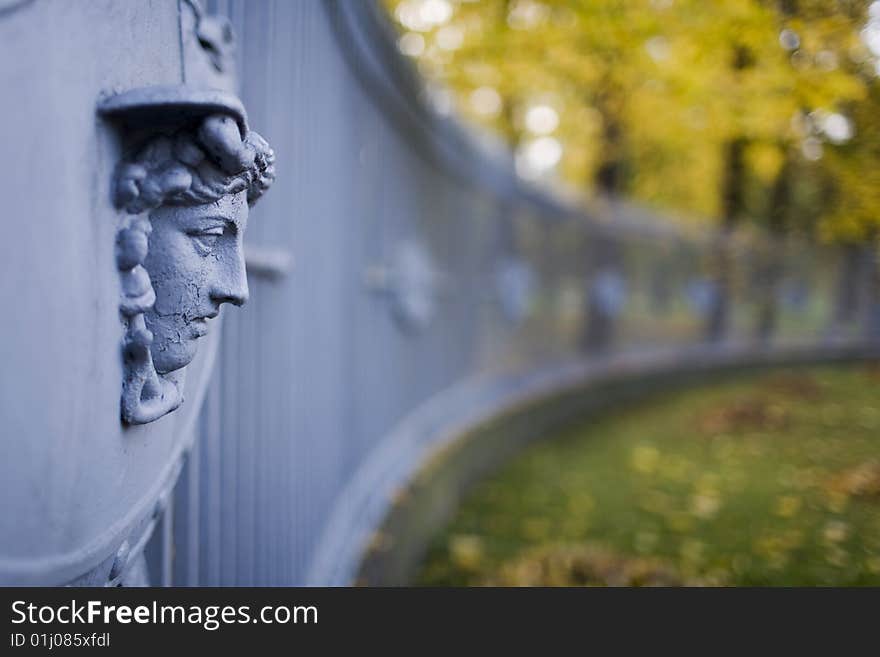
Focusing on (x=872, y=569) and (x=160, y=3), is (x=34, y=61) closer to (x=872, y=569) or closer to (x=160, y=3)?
(x=160, y=3)

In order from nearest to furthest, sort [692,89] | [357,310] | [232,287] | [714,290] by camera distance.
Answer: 1. [232,287]
2. [357,310]
3. [692,89]
4. [714,290]

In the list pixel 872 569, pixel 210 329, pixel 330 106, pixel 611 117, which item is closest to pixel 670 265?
pixel 611 117

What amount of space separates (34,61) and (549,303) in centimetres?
837

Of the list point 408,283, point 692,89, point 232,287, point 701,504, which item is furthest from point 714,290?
point 232,287

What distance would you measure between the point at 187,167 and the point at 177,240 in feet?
0.41

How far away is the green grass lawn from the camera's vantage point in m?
4.23

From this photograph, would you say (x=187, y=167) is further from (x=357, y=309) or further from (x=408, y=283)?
(x=408, y=283)

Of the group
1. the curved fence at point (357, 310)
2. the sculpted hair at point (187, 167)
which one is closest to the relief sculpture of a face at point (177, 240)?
the sculpted hair at point (187, 167)

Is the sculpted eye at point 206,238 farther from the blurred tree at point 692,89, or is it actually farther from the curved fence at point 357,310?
the blurred tree at point 692,89

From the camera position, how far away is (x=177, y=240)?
1347mm

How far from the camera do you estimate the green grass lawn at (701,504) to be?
4227mm

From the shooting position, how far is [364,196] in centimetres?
406

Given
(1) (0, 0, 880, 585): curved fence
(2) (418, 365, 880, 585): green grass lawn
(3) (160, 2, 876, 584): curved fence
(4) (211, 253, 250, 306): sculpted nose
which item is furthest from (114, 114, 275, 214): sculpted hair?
(2) (418, 365, 880, 585): green grass lawn

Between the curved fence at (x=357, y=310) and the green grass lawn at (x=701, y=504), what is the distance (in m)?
0.59
